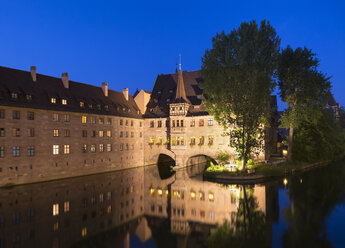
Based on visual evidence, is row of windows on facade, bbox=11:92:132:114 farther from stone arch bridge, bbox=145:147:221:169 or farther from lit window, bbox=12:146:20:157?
stone arch bridge, bbox=145:147:221:169

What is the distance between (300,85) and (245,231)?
32.1 m

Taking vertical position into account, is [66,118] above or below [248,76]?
below

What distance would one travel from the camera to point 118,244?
14.1 metres

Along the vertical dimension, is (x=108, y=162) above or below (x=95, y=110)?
below

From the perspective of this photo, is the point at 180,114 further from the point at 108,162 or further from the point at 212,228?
the point at 212,228

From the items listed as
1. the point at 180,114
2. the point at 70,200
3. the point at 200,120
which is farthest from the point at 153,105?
the point at 70,200

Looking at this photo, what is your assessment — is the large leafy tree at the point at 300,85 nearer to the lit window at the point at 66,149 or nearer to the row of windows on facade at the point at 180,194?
the row of windows on facade at the point at 180,194

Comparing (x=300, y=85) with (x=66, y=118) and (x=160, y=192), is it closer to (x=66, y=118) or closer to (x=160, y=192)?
(x=160, y=192)

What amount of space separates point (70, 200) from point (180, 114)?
2674 cm

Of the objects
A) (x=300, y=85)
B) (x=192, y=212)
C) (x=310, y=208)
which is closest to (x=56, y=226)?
(x=192, y=212)

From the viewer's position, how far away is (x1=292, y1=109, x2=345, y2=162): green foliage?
43625 mm

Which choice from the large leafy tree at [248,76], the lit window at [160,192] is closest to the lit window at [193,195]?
the lit window at [160,192]

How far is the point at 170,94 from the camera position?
174 feet

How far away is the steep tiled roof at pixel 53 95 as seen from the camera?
106 ft
